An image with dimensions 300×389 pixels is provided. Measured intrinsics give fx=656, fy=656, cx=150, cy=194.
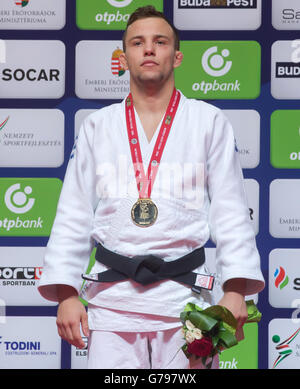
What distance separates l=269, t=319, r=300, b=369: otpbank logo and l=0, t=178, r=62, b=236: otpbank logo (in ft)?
3.80

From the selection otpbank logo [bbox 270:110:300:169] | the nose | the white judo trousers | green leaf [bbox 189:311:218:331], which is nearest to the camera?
green leaf [bbox 189:311:218:331]

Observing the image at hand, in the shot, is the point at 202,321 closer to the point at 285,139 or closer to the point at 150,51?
the point at 150,51

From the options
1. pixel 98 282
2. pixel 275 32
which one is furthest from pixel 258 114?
pixel 98 282

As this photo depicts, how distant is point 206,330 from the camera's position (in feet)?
5.99

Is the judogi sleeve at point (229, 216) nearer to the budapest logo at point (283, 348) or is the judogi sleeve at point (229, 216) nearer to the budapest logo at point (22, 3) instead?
the budapest logo at point (283, 348)

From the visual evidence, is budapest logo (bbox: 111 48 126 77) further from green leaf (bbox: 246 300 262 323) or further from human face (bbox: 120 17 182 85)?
green leaf (bbox: 246 300 262 323)

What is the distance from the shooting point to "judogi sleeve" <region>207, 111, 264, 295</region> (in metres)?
1.97

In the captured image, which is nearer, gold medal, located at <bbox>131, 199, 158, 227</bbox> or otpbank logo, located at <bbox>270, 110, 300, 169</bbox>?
gold medal, located at <bbox>131, 199, 158, 227</bbox>

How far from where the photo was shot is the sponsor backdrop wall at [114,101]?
3.00 metres

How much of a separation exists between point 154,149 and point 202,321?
21.5 inches

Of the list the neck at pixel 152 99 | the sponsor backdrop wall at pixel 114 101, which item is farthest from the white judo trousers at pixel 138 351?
the sponsor backdrop wall at pixel 114 101

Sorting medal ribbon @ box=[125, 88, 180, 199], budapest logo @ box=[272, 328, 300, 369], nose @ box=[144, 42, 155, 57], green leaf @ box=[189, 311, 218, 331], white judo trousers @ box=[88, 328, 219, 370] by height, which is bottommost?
budapest logo @ box=[272, 328, 300, 369]

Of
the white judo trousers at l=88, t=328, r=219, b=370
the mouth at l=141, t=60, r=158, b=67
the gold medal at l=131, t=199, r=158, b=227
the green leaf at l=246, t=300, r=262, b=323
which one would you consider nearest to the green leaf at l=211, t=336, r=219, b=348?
the white judo trousers at l=88, t=328, r=219, b=370

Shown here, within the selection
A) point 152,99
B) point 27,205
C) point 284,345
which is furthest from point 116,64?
point 284,345
